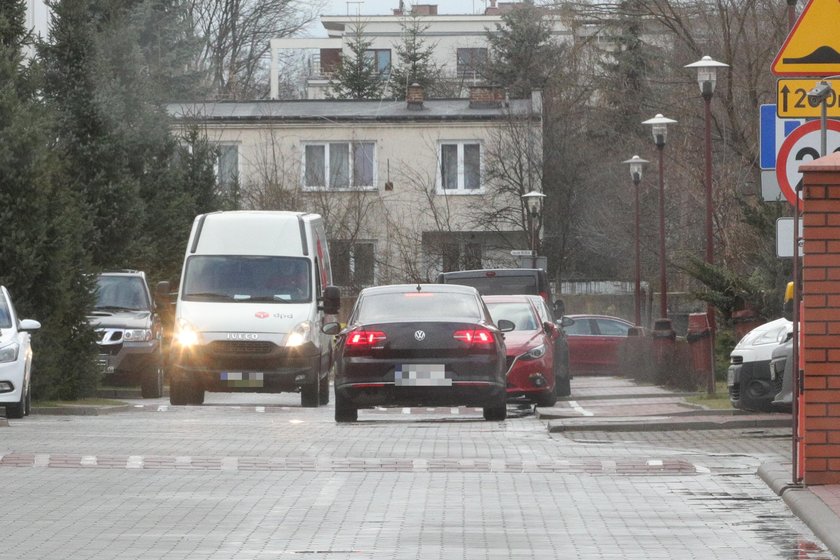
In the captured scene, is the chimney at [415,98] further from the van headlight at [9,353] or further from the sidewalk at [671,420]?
the van headlight at [9,353]

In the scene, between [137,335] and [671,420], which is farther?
[137,335]

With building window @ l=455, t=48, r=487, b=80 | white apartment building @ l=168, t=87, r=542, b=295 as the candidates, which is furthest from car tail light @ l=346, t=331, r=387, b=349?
building window @ l=455, t=48, r=487, b=80

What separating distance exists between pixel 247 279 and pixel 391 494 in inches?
515

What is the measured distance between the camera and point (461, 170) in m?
58.0

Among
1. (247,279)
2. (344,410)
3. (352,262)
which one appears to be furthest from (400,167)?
(344,410)

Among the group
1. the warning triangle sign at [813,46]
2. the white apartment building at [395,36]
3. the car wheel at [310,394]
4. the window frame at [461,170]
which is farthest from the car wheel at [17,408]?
the white apartment building at [395,36]

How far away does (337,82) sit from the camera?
79.6 metres

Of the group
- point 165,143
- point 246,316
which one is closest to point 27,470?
point 246,316

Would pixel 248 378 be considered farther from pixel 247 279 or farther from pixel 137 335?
pixel 137 335

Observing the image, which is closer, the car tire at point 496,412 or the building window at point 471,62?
the car tire at point 496,412

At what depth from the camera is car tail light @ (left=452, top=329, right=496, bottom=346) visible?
735 inches

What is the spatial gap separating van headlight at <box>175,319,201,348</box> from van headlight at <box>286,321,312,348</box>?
1191 mm

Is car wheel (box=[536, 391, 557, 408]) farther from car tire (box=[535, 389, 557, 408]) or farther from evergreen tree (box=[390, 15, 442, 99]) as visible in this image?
evergreen tree (box=[390, 15, 442, 99])

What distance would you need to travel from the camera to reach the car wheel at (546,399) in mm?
23328
